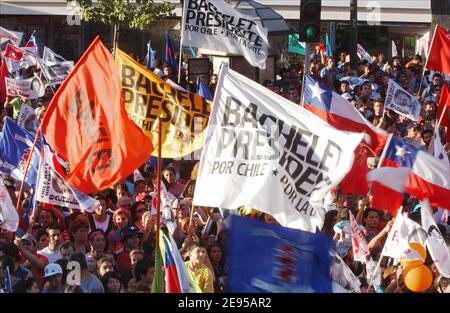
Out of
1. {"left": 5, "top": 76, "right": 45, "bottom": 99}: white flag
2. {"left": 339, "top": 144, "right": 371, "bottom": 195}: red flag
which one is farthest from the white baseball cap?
{"left": 5, "top": 76, "right": 45, "bottom": 99}: white flag

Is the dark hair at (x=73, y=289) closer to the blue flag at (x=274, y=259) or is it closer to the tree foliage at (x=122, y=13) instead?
the blue flag at (x=274, y=259)

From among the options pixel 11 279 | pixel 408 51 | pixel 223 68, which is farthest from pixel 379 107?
pixel 408 51

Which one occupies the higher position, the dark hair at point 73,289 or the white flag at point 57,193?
the white flag at point 57,193

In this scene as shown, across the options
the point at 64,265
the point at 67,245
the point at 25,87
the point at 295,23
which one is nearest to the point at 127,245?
the point at 67,245

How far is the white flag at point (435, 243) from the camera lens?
10.4 meters

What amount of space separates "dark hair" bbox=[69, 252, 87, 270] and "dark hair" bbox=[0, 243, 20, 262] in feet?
1.37

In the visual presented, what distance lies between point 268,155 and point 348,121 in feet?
10.5

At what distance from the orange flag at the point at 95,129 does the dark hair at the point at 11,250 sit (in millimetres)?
917

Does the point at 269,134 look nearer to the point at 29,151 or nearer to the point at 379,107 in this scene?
the point at 29,151

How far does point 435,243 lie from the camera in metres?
10.5

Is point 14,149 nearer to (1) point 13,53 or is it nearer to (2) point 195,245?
(2) point 195,245

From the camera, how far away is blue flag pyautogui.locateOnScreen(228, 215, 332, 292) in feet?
25.5

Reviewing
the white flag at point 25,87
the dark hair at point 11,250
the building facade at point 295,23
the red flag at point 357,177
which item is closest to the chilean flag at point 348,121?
the red flag at point 357,177

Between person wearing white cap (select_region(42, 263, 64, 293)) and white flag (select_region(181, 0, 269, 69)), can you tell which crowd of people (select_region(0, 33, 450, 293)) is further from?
white flag (select_region(181, 0, 269, 69))
